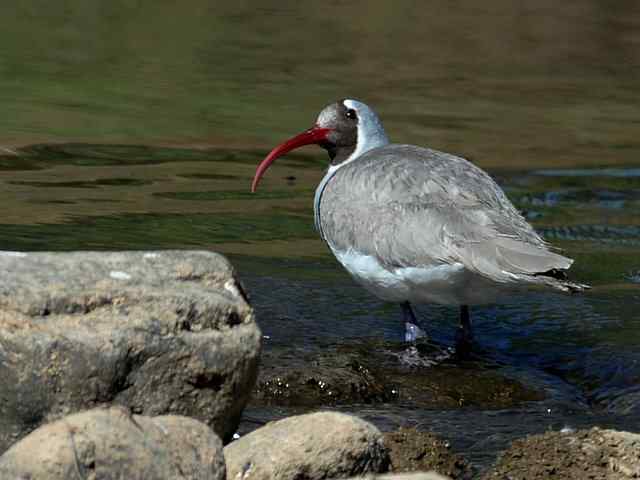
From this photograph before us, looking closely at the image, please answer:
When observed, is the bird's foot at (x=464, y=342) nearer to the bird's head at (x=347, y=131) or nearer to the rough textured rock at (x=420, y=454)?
the bird's head at (x=347, y=131)

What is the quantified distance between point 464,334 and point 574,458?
2968 millimetres

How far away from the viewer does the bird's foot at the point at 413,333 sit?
8.45 m

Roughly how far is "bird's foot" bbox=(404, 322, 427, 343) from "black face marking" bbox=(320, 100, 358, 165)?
1.45m

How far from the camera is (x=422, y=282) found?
802 cm

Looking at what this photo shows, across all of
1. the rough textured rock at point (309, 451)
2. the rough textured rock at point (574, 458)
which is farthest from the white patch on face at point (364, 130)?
the rough textured rock at point (309, 451)

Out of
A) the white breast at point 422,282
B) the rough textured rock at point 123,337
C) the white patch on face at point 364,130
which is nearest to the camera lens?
the rough textured rock at point 123,337

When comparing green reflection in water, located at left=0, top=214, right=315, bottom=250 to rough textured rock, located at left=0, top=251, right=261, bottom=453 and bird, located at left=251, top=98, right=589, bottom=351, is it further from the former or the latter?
rough textured rock, located at left=0, top=251, right=261, bottom=453

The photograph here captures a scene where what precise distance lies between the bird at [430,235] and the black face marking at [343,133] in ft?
1.91

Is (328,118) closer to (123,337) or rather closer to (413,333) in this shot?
(413,333)

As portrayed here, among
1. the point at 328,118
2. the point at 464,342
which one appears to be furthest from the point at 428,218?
the point at 328,118

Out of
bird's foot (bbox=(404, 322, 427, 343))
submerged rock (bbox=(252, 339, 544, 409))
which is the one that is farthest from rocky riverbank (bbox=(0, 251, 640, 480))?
bird's foot (bbox=(404, 322, 427, 343))

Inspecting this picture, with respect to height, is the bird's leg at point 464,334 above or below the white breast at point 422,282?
below

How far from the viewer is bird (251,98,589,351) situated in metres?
7.62

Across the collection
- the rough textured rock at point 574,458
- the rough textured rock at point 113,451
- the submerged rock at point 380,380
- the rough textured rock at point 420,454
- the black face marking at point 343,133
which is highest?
the black face marking at point 343,133
